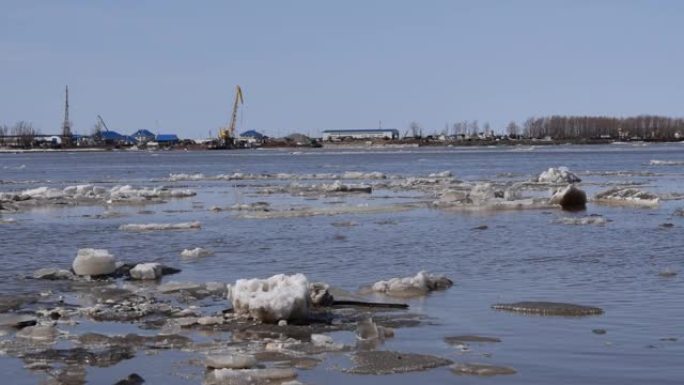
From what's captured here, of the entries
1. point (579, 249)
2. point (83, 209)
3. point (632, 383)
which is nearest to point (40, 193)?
point (83, 209)

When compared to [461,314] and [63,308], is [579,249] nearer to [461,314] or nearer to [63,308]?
[461,314]

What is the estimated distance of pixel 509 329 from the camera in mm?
10172

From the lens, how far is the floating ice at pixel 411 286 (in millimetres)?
12734

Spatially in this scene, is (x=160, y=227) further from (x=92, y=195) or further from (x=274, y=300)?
(x=92, y=195)

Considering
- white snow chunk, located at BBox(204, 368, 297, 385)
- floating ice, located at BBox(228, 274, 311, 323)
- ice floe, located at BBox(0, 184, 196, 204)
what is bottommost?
ice floe, located at BBox(0, 184, 196, 204)

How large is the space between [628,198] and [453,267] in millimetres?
14751

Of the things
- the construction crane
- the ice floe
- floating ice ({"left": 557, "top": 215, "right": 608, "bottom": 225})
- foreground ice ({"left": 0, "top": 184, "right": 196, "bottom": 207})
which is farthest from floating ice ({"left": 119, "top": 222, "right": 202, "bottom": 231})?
the construction crane

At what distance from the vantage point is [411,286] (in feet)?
42.1

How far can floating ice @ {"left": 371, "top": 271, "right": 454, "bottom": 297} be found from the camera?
12734mm

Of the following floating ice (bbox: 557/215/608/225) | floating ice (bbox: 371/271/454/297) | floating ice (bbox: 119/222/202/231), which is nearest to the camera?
floating ice (bbox: 371/271/454/297)

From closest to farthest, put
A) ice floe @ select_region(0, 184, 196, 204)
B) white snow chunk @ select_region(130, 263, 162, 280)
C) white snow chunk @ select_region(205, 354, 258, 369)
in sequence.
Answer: white snow chunk @ select_region(205, 354, 258, 369) < white snow chunk @ select_region(130, 263, 162, 280) < ice floe @ select_region(0, 184, 196, 204)

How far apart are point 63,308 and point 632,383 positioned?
6.85 metres

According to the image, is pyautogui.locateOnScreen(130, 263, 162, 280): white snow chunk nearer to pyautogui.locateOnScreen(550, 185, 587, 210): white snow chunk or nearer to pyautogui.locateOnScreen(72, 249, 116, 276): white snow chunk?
pyautogui.locateOnScreen(72, 249, 116, 276): white snow chunk

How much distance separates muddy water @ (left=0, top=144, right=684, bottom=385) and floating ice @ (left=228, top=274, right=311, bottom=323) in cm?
75
